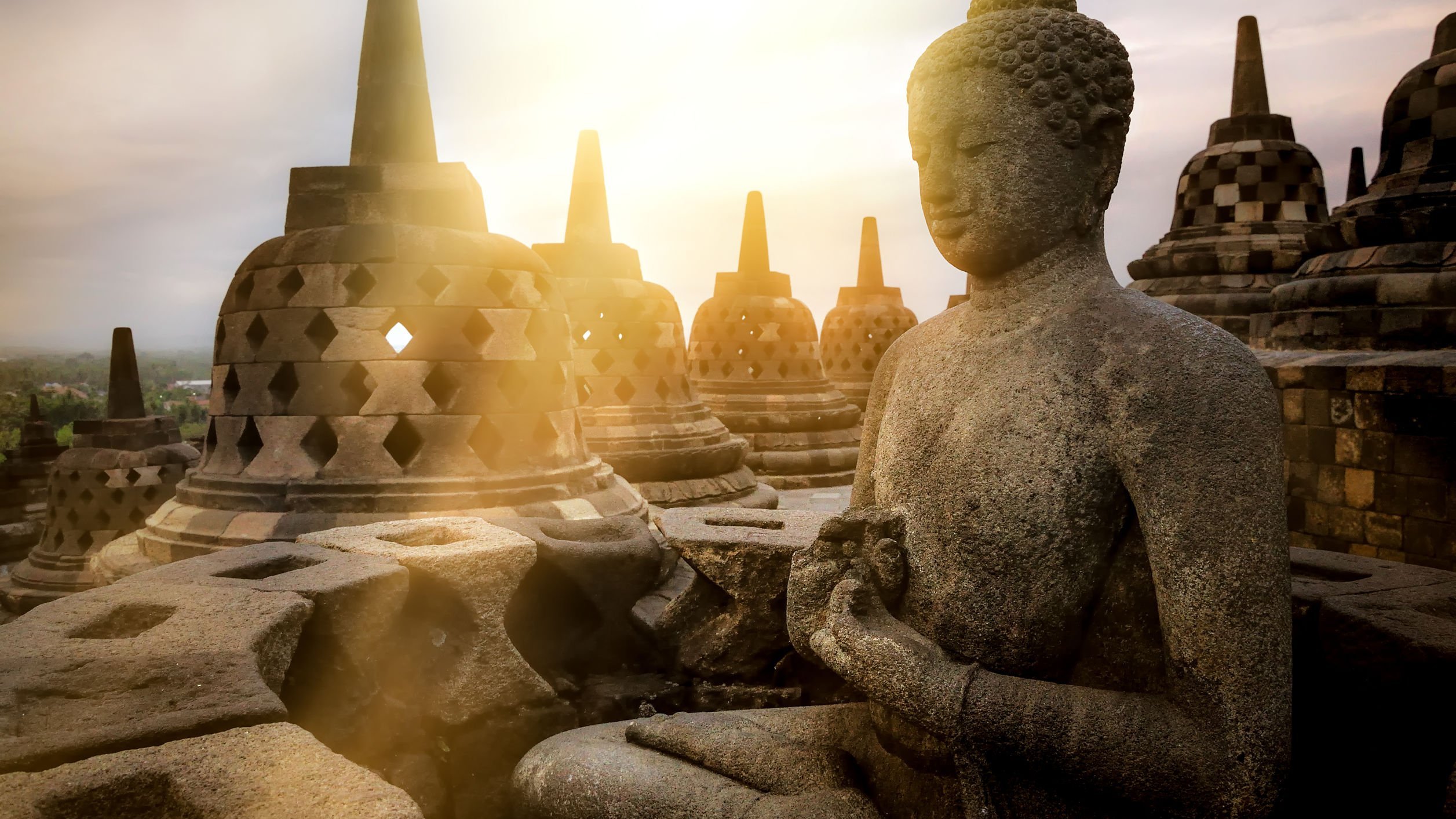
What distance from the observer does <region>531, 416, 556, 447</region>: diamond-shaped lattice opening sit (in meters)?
4.37

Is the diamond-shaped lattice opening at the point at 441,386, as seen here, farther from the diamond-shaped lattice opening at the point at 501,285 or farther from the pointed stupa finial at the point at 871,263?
the pointed stupa finial at the point at 871,263

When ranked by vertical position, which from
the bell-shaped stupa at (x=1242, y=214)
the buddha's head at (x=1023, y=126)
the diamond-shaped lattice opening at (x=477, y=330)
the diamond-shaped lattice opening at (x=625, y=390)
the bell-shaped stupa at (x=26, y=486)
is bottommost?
the bell-shaped stupa at (x=26, y=486)

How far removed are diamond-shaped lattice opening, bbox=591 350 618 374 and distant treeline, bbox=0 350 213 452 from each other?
302cm

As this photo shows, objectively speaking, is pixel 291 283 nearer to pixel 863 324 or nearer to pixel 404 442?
pixel 404 442

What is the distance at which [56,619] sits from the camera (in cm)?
205

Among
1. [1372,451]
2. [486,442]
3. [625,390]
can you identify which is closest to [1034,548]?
[486,442]

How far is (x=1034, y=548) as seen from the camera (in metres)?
1.62

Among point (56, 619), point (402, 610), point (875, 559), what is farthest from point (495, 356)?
point (875, 559)

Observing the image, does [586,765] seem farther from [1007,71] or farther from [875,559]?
[1007,71]

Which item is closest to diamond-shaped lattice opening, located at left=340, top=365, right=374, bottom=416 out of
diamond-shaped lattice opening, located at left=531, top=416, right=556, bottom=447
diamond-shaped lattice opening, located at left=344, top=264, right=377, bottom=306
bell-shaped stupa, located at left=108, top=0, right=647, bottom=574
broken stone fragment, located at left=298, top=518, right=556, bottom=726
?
bell-shaped stupa, located at left=108, top=0, right=647, bottom=574

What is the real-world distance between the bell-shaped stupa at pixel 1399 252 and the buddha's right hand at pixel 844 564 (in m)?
4.94

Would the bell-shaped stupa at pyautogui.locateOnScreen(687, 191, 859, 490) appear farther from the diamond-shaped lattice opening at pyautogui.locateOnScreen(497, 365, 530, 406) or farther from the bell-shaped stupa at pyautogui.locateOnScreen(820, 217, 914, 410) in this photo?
the diamond-shaped lattice opening at pyautogui.locateOnScreen(497, 365, 530, 406)

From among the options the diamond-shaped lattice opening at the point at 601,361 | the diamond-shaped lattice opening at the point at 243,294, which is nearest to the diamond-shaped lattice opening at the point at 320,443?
the diamond-shaped lattice opening at the point at 243,294

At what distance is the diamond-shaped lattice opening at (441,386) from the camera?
412 cm
